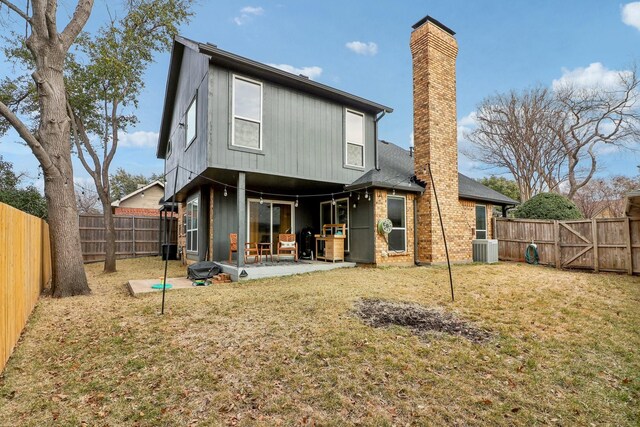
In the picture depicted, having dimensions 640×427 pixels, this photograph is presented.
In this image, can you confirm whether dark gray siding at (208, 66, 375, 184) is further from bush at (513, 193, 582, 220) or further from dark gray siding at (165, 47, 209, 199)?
bush at (513, 193, 582, 220)

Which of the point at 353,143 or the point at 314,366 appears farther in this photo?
the point at 353,143

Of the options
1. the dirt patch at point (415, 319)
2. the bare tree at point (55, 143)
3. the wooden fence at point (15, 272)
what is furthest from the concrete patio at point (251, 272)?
the dirt patch at point (415, 319)

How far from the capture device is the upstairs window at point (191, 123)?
911 cm

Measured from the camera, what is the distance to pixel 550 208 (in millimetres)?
12125

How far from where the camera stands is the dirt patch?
13.9 feet

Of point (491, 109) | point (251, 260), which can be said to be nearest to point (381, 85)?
point (491, 109)

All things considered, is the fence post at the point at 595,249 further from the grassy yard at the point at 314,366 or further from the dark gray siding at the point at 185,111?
the dark gray siding at the point at 185,111

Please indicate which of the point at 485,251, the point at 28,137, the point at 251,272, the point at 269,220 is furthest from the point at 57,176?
the point at 485,251

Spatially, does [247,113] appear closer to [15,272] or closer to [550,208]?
[15,272]

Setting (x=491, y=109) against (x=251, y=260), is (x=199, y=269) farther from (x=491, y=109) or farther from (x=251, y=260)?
(x=491, y=109)

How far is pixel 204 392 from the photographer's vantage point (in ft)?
9.45

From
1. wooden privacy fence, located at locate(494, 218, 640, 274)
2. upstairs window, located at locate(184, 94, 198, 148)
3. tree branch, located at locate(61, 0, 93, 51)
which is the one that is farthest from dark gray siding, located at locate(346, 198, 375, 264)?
tree branch, located at locate(61, 0, 93, 51)

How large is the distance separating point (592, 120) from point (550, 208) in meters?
11.7

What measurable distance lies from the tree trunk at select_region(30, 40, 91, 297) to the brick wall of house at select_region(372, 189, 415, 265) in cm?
734
